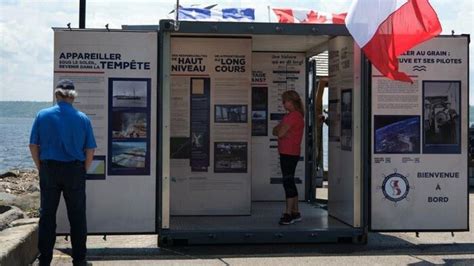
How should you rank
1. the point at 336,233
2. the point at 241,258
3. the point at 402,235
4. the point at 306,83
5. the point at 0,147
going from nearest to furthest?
the point at 241,258
the point at 336,233
the point at 402,235
the point at 306,83
the point at 0,147

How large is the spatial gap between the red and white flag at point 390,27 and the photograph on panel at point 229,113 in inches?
101

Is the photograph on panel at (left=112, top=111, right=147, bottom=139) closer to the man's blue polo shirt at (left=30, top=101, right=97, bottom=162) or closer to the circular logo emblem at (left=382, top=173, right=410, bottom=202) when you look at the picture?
the man's blue polo shirt at (left=30, top=101, right=97, bottom=162)

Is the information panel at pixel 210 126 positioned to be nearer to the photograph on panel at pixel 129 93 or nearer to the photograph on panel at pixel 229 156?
the photograph on panel at pixel 229 156

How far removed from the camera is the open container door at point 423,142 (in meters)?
8.59

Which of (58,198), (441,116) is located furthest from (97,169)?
(441,116)

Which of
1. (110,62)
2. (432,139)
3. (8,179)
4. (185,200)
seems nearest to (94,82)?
(110,62)

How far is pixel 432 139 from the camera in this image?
871 centimetres

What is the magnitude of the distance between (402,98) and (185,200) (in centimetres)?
352

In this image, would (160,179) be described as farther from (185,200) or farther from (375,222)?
(375,222)

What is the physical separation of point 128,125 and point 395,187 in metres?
3.40

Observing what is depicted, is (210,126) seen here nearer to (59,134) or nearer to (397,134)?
(397,134)

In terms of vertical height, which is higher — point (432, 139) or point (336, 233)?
point (432, 139)

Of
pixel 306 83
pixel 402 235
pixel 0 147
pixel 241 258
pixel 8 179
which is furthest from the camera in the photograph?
pixel 0 147

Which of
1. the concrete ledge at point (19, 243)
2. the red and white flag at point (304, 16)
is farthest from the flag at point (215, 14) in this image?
the concrete ledge at point (19, 243)
